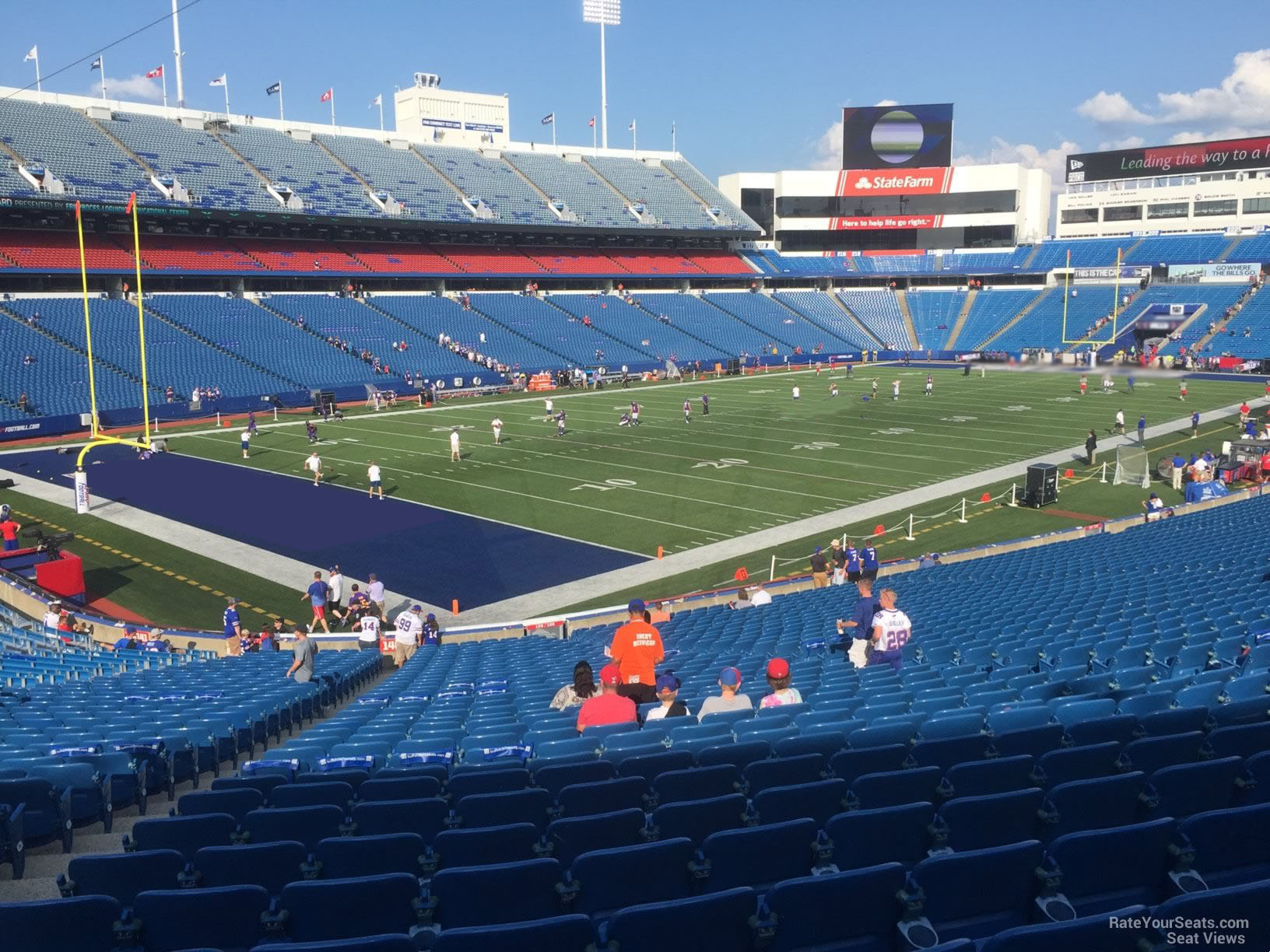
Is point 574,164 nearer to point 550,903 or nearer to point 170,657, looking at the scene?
point 170,657

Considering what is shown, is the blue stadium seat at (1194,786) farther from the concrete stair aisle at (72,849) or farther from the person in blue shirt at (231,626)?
the person in blue shirt at (231,626)

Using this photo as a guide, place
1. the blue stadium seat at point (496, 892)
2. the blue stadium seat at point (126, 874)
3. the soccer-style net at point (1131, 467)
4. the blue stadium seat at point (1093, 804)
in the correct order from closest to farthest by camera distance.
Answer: the blue stadium seat at point (496, 892)
the blue stadium seat at point (126, 874)
the blue stadium seat at point (1093, 804)
the soccer-style net at point (1131, 467)

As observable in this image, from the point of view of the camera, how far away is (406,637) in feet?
55.1

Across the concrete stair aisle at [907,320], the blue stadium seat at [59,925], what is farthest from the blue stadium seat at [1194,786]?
the concrete stair aisle at [907,320]

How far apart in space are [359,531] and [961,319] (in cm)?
6897

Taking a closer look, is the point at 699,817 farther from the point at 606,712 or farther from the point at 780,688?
the point at 780,688

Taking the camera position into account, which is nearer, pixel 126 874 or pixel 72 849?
pixel 126 874

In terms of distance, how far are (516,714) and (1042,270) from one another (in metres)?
87.1

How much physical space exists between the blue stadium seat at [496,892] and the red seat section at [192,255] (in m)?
59.4

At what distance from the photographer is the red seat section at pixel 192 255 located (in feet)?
187

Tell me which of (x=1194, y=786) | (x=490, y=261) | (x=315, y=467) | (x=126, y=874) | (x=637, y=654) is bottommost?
(x=315, y=467)

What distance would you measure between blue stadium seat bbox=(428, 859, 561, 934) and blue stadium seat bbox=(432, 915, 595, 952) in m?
0.63

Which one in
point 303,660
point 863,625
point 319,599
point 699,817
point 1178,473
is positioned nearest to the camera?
point 699,817

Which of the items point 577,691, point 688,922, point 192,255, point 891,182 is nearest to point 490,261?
point 192,255
